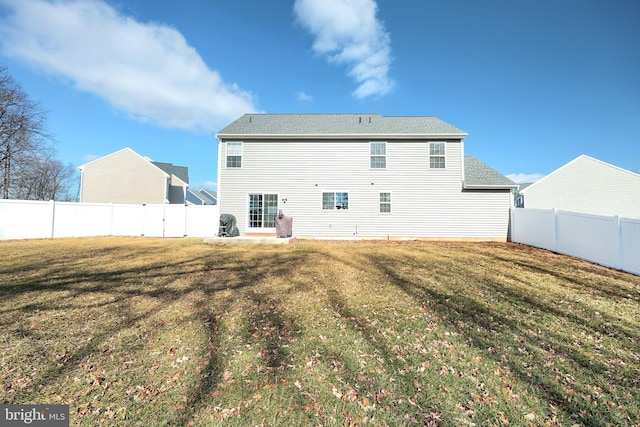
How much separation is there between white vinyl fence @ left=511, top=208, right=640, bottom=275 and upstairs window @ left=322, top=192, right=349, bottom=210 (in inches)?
352

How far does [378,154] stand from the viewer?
1471cm

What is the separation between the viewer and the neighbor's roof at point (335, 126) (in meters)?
14.5

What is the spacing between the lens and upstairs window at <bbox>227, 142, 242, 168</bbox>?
48.8ft

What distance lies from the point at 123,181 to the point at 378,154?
70.6 feet

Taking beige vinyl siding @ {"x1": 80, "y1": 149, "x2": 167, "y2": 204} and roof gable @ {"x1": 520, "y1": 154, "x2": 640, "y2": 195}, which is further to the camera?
beige vinyl siding @ {"x1": 80, "y1": 149, "x2": 167, "y2": 204}

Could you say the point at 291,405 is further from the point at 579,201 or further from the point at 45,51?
the point at 579,201

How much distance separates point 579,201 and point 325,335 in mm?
27619

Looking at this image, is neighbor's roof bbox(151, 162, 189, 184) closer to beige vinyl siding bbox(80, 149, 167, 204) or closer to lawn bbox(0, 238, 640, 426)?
beige vinyl siding bbox(80, 149, 167, 204)

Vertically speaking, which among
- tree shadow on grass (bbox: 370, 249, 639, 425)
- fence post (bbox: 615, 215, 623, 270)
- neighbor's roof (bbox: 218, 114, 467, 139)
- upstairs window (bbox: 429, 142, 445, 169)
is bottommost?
tree shadow on grass (bbox: 370, 249, 639, 425)

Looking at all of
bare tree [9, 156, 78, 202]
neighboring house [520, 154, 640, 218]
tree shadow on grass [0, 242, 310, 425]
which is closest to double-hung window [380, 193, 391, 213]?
tree shadow on grass [0, 242, 310, 425]

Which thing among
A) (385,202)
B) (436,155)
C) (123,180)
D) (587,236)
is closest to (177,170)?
(123,180)

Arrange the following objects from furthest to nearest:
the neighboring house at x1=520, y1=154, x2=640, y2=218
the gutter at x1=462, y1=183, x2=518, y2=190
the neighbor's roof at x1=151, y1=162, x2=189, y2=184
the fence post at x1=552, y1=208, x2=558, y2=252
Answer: the neighbor's roof at x1=151, y1=162, x2=189, y2=184 → the neighboring house at x1=520, y1=154, x2=640, y2=218 → the gutter at x1=462, y1=183, x2=518, y2=190 → the fence post at x1=552, y1=208, x2=558, y2=252

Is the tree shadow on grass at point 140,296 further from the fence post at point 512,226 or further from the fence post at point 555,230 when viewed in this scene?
the fence post at point 512,226

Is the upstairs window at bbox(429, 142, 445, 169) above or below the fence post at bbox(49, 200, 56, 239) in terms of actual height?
above
